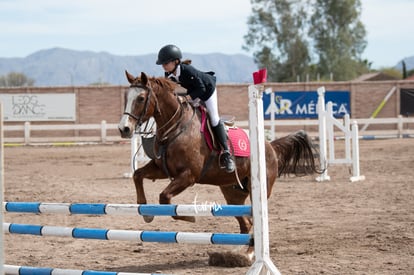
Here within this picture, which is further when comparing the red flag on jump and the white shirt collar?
the white shirt collar

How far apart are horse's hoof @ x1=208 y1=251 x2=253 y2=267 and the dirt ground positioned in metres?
0.10

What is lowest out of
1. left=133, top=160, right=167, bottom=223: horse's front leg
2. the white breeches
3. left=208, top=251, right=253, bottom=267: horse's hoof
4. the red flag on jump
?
left=208, top=251, right=253, bottom=267: horse's hoof

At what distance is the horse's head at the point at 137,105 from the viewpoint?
629 centimetres

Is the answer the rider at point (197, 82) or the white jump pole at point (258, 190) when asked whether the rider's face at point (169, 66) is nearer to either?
the rider at point (197, 82)

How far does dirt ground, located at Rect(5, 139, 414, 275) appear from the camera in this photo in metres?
6.72

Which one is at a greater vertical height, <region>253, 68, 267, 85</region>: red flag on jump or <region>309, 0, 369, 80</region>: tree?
<region>309, 0, 369, 80</region>: tree

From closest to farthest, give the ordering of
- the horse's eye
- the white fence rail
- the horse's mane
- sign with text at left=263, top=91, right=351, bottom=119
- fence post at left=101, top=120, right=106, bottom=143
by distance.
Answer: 1. the horse's eye
2. the horse's mane
3. the white fence rail
4. fence post at left=101, top=120, right=106, bottom=143
5. sign with text at left=263, top=91, right=351, bottom=119

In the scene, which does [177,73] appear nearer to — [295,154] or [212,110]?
[212,110]

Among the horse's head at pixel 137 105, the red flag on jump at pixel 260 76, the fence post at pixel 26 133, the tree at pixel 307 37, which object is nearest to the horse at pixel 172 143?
the horse's head at pixel 137 105

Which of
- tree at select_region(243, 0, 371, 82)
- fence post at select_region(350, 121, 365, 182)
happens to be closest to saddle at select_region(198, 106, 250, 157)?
fence post at select_region(350, 121, 365, 182)

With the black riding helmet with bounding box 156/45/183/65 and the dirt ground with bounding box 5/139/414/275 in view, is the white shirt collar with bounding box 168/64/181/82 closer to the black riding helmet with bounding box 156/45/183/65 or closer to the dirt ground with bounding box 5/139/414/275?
the black riding helmet with bounding box 156/45/183/65

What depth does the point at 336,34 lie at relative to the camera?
56062 millimetres

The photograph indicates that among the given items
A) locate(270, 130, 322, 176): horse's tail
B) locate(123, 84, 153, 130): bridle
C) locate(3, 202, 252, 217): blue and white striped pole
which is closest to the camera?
locate(3, 202, 252, 217): blue and white striped pole

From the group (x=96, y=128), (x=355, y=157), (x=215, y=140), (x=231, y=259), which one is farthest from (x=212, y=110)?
(x=96, y=128)
